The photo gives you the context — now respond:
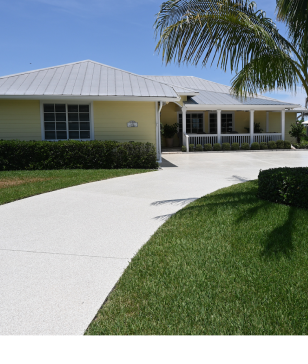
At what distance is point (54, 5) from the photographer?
39.0 feet

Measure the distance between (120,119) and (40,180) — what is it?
5.80m

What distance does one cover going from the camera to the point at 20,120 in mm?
A: 14664

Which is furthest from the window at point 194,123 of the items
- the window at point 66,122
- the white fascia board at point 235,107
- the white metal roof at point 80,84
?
the window at point 66,122

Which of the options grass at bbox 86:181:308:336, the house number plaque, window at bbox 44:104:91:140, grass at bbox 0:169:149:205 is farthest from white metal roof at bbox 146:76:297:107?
grass at bbox 86:181:308:336

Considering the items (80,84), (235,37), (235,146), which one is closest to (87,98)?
(80,84)

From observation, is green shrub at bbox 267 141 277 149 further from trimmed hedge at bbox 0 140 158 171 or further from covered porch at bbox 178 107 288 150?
trimmed hedge at bbox 0 140 158 171

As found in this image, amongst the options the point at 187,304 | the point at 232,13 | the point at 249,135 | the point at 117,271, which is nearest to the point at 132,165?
the point at 232,13

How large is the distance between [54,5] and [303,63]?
852 centimetres

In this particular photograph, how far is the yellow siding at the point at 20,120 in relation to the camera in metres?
14.5

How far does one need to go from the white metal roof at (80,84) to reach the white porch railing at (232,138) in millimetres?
7459

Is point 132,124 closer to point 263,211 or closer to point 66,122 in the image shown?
point 66,122

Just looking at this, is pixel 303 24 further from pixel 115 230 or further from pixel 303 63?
pixel 115 230

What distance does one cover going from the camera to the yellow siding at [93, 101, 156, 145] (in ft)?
49.4
